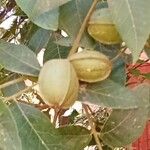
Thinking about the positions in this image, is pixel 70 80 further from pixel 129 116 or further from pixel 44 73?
pixel 129 116

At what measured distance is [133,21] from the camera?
2.07 ft

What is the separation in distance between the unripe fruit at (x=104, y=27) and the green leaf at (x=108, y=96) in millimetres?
74

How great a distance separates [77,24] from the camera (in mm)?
787

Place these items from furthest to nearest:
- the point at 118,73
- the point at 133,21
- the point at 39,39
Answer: the point at 39,39 < the point at 118,73 < the point at 133,21

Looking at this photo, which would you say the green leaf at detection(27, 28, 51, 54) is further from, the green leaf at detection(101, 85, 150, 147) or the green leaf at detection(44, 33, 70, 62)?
the green leaf at detection(101, 85, 150, 147)

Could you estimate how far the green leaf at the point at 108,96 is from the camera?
0.75m

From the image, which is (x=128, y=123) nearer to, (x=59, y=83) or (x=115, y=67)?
(x=115, y=67)

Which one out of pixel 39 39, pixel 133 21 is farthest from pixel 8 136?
pixel 39 39

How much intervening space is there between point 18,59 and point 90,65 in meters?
0.15

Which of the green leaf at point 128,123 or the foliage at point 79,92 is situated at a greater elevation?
the foliage at point 79,92

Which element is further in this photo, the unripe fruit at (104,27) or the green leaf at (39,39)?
the green leaf at (39,39)

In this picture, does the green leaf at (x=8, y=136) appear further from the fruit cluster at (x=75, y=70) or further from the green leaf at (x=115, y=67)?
the green leaf at (x=115, y=67)

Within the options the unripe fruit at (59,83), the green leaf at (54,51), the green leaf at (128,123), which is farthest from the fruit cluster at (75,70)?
the green leaf at (54,51)

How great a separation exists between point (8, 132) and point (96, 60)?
15cm
